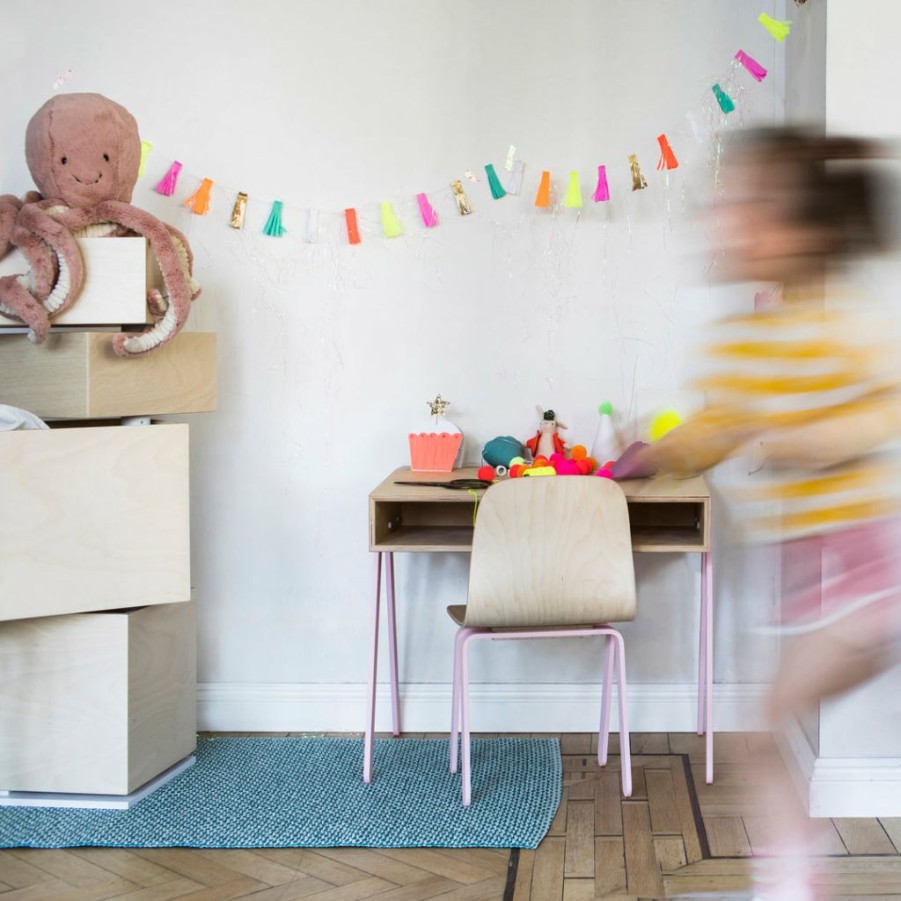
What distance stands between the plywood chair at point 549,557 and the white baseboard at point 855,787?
578 mm

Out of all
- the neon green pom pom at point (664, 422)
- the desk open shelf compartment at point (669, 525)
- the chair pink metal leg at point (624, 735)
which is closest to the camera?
the chair pink metal leg at point (624, 735)

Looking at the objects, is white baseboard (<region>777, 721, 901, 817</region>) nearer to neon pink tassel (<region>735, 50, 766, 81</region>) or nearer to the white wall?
the white wall

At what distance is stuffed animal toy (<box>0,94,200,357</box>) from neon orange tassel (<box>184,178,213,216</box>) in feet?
1.48

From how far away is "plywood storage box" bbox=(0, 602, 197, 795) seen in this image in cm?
251

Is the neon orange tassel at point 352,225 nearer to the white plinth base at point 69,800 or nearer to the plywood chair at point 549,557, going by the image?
the plywood chair at point 549,557

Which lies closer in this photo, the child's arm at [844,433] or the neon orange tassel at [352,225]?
the child's arm at [844,433]

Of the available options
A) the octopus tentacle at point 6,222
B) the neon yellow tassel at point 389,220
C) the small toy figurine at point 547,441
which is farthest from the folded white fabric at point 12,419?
the small toy figurine at point 547,441

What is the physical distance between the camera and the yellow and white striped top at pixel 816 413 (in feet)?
4.66

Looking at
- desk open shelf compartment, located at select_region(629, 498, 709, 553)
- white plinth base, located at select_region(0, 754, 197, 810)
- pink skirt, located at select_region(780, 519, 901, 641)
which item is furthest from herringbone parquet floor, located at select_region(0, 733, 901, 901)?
pink skirt, located at select_region(780, 519, 901, 641)

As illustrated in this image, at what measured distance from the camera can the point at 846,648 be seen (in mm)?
1428

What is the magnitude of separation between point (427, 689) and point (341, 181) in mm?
1433

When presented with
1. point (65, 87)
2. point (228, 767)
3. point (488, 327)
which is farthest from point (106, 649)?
point (65, 87)

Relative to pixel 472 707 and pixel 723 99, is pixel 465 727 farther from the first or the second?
pixel 723 99

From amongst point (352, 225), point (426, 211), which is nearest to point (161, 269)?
point (352, 225)
